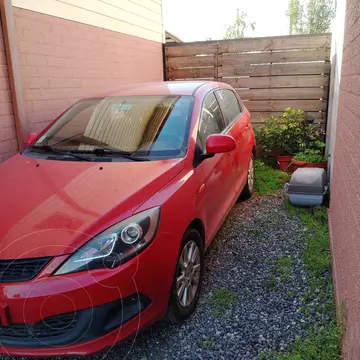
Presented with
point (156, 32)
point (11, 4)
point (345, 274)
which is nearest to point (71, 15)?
point (11, 4)

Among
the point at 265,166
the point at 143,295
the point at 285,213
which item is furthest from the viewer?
the point at 265,166

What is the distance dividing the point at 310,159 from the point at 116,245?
15.5 ft

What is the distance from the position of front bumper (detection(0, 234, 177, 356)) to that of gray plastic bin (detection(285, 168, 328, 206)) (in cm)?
305

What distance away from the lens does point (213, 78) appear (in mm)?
7590

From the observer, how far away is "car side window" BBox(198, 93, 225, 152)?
3355 millimetres

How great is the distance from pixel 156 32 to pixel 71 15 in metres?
2.81

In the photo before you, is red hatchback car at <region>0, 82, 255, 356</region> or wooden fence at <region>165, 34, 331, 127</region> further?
wooden fence at <region>165, 34, 331, 127</region>

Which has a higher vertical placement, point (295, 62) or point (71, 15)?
point (71, 15)

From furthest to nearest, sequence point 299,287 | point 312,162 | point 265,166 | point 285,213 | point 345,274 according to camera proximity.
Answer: point 265,166
point 312,162
point 285,213
point 299,287
point 345,274

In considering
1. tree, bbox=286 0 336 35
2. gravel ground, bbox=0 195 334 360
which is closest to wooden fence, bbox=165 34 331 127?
gravel ground, bbox=0 195 334 360

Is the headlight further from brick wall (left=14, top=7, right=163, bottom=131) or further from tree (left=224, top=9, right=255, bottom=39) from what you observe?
tree (left=224, top=9, right=255, bottom=39)

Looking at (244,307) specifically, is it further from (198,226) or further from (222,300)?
(198,226)

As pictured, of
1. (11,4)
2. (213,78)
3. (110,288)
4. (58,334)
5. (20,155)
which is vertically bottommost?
(58,334)

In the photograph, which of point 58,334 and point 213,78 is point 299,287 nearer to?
point 58,334
